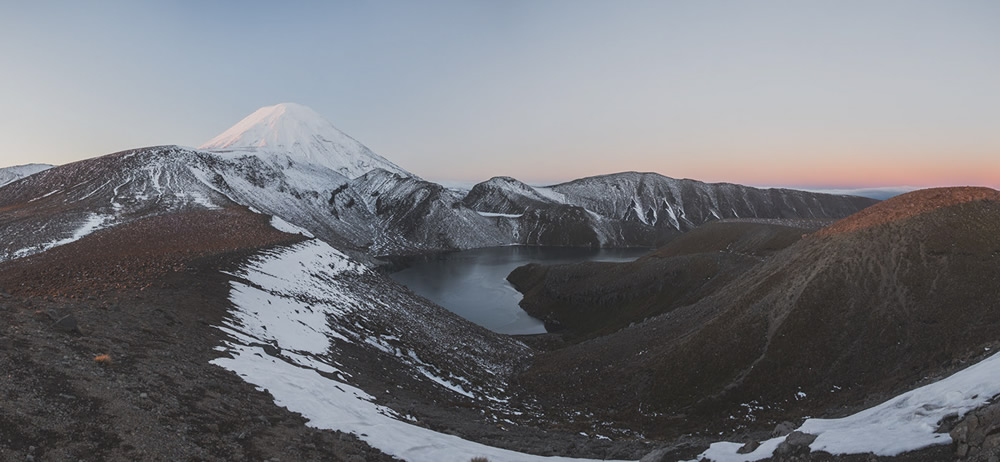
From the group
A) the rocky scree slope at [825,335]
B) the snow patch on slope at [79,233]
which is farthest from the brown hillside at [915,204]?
the snow patch on slope at [79,233]

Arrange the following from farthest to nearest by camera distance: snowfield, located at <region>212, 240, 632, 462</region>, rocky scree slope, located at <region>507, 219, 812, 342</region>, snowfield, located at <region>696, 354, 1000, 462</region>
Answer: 1. rocky scree slope, located at <region>507, 219, 812, 342</region>
2. snowfield, located at <region>212, 240, 632, 462</region>
3. snowfield, located at <region>696, 354, 1000, 462</region>

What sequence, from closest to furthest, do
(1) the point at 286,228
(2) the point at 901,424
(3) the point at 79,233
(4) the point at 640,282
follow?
(2) the point at 901,424 < (3) the point at 79,233 < (1) the point at 286,228 < (4) the point at 640,282

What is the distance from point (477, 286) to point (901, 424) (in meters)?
Result: 86.6

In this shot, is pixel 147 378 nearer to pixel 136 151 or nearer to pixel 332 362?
pixel 332 362

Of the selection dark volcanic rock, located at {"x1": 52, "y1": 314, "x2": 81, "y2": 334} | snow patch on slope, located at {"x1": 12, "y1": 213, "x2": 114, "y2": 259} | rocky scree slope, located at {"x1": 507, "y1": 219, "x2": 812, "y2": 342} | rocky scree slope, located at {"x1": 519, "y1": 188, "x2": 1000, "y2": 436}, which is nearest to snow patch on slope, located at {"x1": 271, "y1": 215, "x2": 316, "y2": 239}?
snow patch on slope, located at {"x1": 12, "y1": 213, "x2": 114, "y2": 259}

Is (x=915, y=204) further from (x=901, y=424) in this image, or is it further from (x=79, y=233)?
(x=79, y=233)

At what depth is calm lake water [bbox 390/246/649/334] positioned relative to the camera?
67312 mm

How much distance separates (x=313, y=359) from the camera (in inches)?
723

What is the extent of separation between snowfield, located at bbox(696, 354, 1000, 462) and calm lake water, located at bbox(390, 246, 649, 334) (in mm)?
51269

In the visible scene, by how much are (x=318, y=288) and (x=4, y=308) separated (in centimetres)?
2041

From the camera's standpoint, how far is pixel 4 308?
1242 cm

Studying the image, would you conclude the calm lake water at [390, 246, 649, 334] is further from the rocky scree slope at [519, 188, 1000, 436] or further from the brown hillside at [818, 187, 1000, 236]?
the brown hillside at [818, 187, 1000, 236]

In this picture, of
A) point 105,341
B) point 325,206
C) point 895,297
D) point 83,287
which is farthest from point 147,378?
point 325,206

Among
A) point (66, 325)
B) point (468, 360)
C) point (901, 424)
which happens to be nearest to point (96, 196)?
point (468, 360)
